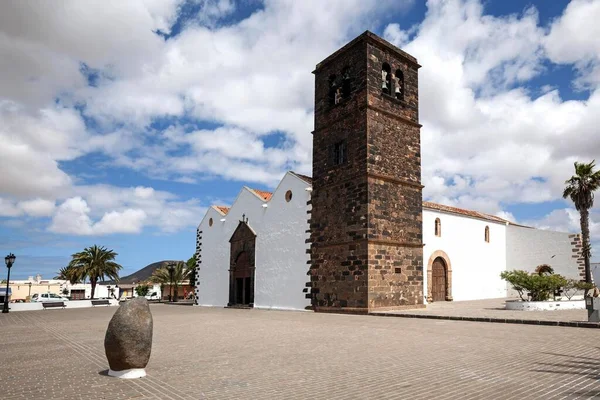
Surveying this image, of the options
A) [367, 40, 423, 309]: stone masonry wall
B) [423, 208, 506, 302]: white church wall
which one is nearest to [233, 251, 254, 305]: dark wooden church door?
[367, 40, 423, 309]: stone masonry wall

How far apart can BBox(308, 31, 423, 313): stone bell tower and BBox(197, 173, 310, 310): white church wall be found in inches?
43.8

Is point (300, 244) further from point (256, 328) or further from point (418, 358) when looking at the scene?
point (418, 358)

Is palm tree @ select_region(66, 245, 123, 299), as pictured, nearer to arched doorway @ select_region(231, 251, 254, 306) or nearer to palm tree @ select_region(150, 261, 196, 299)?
palm tree @ select_region(150, 261, 196, 299)

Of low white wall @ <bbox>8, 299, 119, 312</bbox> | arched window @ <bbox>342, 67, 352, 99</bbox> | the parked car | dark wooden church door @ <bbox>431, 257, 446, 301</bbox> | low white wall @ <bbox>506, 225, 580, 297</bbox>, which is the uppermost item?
arched window @ <bbox>342, 67, 352, 99</bbox>

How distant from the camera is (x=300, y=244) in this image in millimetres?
20984

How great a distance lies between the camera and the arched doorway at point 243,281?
80.3 ft

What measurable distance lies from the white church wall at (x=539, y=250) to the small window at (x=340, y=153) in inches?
627

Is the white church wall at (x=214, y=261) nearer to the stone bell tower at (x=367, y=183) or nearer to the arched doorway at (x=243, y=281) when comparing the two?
the arched doorway at (x=243, y=281)

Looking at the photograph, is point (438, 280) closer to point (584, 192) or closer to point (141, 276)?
point (584, 192)

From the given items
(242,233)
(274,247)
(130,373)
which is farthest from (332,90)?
(130,373)

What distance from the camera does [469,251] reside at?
26141 mm

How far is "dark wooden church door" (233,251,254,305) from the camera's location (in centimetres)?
2448

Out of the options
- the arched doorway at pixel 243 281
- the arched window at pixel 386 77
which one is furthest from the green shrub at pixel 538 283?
the arched doorway at pixel 243 281

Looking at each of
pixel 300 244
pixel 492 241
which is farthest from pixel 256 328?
pixel 492 241
